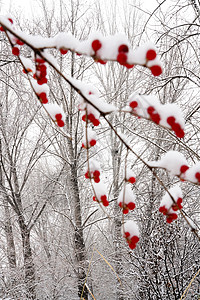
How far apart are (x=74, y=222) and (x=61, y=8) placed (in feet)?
16.7

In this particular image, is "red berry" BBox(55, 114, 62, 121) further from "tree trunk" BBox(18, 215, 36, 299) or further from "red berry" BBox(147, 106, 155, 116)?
"tree trunk" BBox(18, 215, 36, 299)

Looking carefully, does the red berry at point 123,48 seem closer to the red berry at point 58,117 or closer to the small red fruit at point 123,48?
the small red fruit at point 123,48

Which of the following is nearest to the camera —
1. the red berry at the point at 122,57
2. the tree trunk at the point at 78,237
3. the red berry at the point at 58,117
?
the red berry at the point at 122,57

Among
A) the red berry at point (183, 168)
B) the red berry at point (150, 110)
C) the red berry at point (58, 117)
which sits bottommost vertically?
the red berry at point (183, 168)

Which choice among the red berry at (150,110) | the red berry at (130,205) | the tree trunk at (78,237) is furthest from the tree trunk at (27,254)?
the red berry at (150,110)

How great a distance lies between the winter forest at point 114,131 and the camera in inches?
31.6

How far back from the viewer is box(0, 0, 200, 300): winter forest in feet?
2.63

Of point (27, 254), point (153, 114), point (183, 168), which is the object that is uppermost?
point (27, 254)

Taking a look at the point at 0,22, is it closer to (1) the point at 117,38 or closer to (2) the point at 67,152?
(1) the point at 117,38

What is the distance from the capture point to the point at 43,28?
5.75m

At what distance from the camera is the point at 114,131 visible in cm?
73

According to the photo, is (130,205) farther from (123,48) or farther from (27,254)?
(27,254)

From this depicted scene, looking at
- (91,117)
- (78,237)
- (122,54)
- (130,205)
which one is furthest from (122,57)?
(78,237)

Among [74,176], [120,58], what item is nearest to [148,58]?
[120,58]
